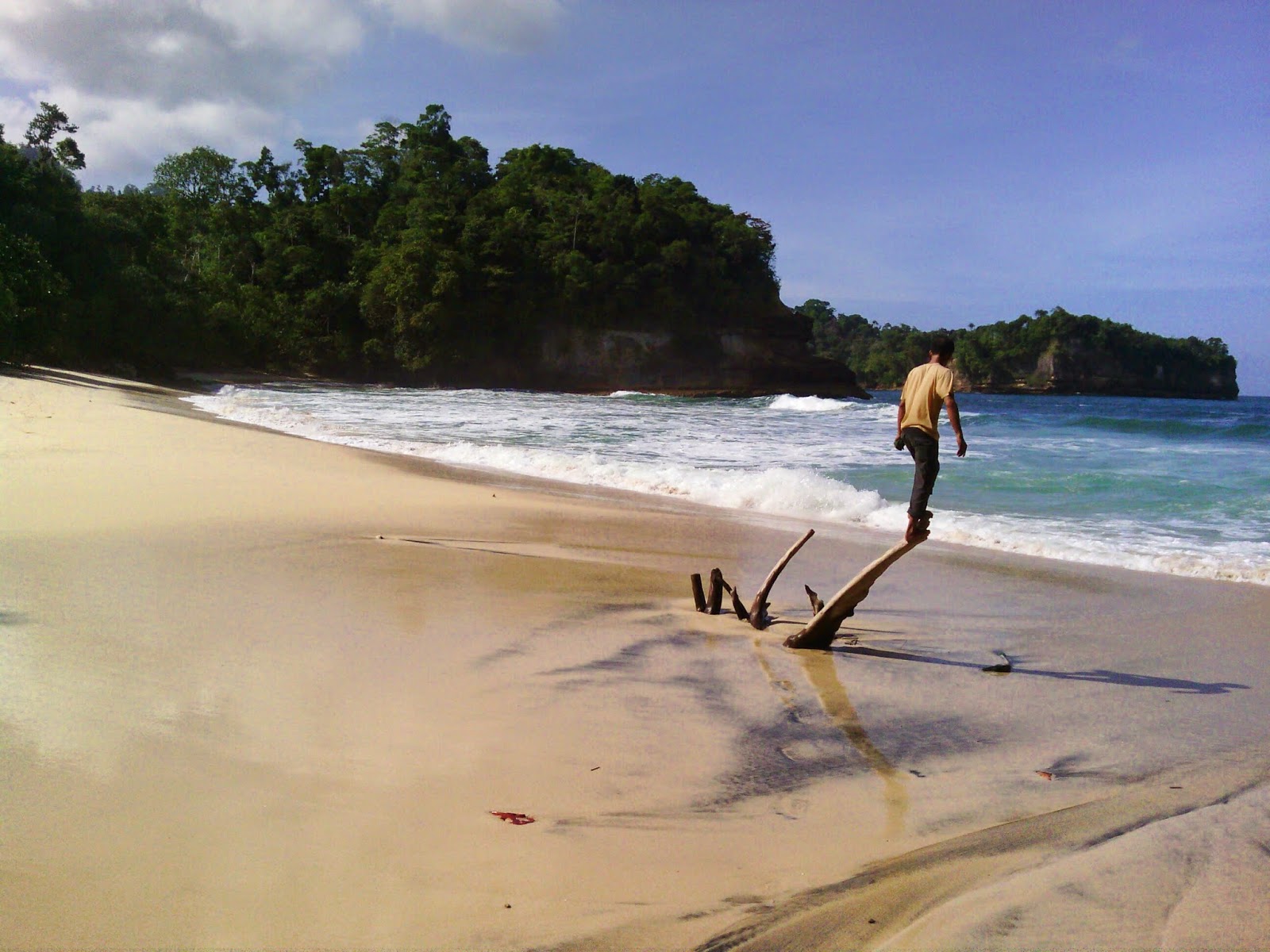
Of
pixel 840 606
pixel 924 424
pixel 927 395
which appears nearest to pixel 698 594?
pixel 840 606

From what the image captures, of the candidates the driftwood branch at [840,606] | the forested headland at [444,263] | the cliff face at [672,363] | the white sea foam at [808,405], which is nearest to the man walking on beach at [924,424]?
the driftwood branch at [840,606]

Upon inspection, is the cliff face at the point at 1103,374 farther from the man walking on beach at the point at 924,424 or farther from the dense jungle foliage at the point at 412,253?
the man walking on beach at the point at 924,424

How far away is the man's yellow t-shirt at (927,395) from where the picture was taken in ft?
14.0

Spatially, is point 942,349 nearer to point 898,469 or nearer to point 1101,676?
point 1101,676

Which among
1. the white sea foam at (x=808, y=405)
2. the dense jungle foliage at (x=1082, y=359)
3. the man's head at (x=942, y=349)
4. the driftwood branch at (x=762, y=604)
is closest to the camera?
the man's head at (x=942, y=349)

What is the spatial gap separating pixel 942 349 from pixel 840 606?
1.34m

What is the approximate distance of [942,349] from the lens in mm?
4383

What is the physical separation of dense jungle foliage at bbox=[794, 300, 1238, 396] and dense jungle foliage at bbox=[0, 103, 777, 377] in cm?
3763

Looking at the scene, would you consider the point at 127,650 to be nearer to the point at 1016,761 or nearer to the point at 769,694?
the point at 769,694

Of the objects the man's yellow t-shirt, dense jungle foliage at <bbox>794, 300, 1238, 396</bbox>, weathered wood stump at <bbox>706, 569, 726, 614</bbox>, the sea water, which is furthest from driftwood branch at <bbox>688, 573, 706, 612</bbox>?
dense jungle foliage at <bbox>794, 300, 1238, 396</bbox>

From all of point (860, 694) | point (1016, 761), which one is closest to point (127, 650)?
point (860, 694)

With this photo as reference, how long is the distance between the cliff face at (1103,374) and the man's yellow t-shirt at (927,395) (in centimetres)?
9954

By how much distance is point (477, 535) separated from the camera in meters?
7.11

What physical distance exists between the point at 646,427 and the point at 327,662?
16.7 meters
